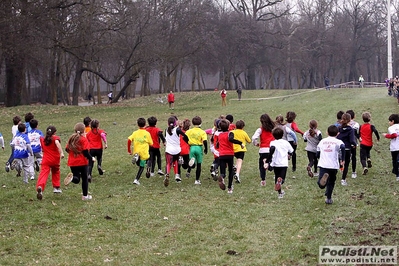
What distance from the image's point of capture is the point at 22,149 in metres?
14.4

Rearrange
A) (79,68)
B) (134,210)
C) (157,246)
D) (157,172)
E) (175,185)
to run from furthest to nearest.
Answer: (79,68)
(157,172)
(175,185)
(134,210)
(157,246)

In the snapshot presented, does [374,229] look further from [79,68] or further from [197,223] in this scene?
[79,68]

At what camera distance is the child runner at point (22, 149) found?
1432cm

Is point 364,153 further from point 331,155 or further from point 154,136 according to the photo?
point 154,136

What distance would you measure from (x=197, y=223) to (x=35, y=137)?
259 inches

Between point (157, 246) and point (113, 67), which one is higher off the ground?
point (113, 67)

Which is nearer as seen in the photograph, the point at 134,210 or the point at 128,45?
the point at 134,210

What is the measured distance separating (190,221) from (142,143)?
417cm

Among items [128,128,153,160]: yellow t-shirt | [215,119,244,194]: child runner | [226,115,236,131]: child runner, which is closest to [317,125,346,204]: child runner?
[215,119,244,194]: child runner

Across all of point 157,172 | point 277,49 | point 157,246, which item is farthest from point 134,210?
point 277,49

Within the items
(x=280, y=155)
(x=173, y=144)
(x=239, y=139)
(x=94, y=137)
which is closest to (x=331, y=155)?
(x=280, y=155)

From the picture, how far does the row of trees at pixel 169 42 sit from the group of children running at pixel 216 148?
20.1 m

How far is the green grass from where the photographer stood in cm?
854

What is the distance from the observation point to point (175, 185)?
1438 cm
